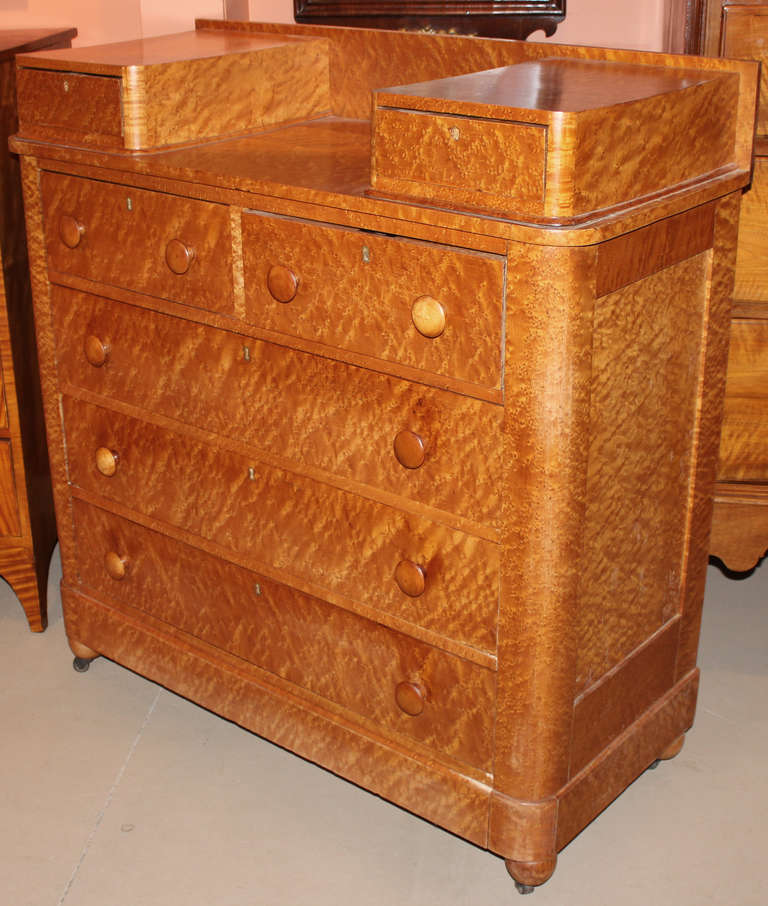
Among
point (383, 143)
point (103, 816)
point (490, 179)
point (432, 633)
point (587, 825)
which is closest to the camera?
point (490, 179)

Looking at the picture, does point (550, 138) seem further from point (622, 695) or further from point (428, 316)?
point (622, 695)

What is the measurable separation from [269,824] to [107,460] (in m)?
0.74

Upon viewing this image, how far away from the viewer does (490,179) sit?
158 cm

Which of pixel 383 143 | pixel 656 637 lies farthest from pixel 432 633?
pixel 383 143

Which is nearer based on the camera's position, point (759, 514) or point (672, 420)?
point (672, 420)

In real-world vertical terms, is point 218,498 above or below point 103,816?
above

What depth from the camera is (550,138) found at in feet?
4.93

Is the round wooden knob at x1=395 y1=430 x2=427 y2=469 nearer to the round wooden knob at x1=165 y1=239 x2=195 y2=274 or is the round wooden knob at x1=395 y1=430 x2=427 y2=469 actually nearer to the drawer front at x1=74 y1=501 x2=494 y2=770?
the drawer front at x1=74 y1=501 x2=494 y2=770

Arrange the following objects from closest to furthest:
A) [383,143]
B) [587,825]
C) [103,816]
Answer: [383,143], [587,825], [103,816]

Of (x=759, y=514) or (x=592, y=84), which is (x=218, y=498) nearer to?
(x=592, y=84)

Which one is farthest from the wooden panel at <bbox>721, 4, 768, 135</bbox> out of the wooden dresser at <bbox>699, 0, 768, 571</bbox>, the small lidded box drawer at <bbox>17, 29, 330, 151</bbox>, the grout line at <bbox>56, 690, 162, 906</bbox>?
the grout line at <bbox>56, 690, 162, 906</bbox>

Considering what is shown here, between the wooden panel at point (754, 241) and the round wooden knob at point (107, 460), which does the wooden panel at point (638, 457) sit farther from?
the round wooden knob at point (107, 460)

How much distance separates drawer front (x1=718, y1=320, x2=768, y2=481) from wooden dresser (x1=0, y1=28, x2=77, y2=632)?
1475 mm

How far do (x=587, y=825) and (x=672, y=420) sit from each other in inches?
27.4
